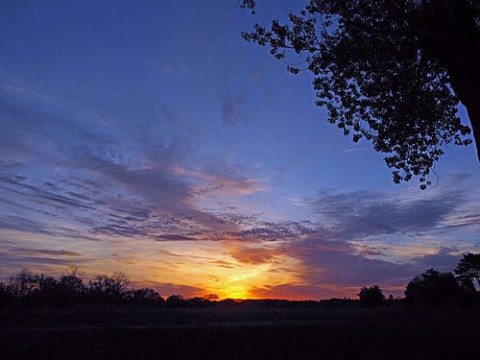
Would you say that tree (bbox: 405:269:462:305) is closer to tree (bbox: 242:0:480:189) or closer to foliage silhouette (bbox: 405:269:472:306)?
foliage silhouette (bbox: 405:269:472:306)

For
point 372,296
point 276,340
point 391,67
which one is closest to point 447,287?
Answer: point 372,296

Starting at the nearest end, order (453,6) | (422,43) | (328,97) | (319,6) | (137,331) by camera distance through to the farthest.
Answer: (453,6)
(422,43)
(319,6)
(328,97)
(137,331)

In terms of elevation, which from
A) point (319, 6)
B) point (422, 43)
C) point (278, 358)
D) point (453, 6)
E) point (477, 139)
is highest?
point (319, 6)

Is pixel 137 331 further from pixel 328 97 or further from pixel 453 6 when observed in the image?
pixel 453 6

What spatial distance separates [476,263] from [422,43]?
194 ft

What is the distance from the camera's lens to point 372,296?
240 feet

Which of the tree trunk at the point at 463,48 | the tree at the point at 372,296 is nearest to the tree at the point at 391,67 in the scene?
the tree trunk at the point at 463,48

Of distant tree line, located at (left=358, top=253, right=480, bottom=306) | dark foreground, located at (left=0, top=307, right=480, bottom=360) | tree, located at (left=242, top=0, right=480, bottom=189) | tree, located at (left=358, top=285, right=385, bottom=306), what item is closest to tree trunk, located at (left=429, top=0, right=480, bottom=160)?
tree, located at (left=242, top=0, right=480, bottom=189)

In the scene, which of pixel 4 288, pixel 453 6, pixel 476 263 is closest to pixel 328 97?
pixel 453 6

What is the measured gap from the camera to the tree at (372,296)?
7250 centimetres

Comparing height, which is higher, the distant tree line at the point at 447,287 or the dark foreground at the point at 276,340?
the distant tree line at the point at 447,287

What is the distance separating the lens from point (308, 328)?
2919 centimetres

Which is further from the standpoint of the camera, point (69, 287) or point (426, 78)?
point (69, 287)

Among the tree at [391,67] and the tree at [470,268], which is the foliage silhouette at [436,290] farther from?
the tree at [391,67]
